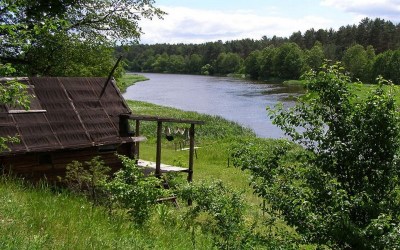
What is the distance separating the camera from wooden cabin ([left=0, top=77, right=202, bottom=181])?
1327 centimetres

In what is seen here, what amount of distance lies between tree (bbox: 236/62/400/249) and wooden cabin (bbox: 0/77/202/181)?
24.8ft

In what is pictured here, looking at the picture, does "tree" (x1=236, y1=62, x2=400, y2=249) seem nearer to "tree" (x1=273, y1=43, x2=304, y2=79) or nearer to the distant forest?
the distant forest

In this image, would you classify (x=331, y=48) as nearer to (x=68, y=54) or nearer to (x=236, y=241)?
(x=68, y=54)

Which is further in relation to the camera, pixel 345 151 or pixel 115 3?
pixel 115 3

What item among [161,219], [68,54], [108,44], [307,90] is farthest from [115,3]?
[307,90]

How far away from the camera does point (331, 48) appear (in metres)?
111

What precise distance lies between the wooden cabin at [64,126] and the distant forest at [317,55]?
152ft

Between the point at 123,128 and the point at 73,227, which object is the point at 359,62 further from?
the point at 73,227

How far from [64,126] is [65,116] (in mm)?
469

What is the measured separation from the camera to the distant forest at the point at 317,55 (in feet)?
280

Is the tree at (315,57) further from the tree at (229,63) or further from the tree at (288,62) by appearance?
the tree at (229,63)

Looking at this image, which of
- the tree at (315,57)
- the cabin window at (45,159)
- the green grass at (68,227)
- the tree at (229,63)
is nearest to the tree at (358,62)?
the tree at (315,57)

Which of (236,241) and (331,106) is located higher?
(331,106)

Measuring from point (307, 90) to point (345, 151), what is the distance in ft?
4.50
